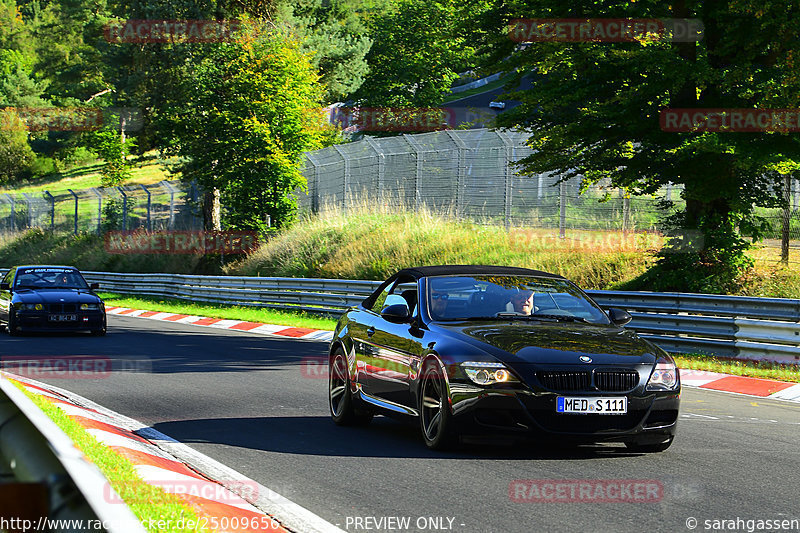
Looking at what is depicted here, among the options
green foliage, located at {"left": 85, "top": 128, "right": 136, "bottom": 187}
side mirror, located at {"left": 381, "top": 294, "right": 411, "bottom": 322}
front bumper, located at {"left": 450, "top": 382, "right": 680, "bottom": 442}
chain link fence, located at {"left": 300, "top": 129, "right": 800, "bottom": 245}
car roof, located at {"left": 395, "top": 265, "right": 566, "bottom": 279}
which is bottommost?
front bumper, located at {"left": 450, "top": 382, "right": 680, "bottom": 442}

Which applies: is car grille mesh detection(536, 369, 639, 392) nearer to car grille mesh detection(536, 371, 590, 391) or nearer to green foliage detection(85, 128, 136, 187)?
car grille mesh detection(536, 371, 590, 391)

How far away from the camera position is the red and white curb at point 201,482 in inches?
231

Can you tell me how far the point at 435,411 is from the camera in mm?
8180

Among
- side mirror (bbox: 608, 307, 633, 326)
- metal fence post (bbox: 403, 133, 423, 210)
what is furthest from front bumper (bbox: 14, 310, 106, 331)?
side mirror (bbox: 608, 307, 633, 326)

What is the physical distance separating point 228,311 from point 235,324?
4259mm

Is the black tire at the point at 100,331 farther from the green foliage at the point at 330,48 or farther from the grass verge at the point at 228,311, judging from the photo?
the green foliage at the point at 330,48

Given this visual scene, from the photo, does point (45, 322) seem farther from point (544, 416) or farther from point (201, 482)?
point (544, 416)

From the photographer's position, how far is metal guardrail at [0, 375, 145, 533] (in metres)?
3.04

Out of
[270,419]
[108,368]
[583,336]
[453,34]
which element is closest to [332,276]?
[453,34]

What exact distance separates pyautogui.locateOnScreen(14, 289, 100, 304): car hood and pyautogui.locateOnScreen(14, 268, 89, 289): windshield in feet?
1.73

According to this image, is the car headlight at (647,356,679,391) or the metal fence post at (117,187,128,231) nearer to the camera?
the car headlight at (647,356,679,391)

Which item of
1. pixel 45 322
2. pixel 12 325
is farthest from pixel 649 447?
pixel 12 325

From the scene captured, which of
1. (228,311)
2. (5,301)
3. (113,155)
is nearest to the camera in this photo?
(5,301)

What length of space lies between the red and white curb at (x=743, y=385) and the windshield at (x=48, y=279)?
1361 cm
